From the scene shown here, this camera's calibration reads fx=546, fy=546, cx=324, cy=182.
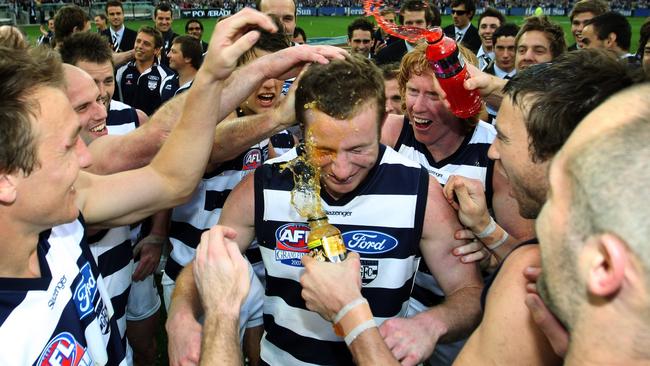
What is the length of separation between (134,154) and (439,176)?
78.3 inches

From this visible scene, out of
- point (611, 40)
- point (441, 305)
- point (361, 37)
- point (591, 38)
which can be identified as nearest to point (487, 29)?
point (591, 38)

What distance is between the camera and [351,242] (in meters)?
2.78

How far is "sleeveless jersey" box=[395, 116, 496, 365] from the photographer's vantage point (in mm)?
3646

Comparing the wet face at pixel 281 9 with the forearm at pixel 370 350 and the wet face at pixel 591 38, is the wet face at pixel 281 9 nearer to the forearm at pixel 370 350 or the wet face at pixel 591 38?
the wet face at pixel 591 38

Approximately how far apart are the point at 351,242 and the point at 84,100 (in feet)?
6.79

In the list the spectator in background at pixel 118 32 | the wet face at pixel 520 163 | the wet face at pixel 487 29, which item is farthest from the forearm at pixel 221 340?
the spectator in background at pixel 118 32

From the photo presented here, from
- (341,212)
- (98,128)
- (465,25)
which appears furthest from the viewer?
(465,25)

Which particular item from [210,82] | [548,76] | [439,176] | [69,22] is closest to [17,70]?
[210,82]

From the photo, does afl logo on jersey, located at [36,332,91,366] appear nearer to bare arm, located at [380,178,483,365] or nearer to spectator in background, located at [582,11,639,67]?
bare arm, located at [380,178,483,365]

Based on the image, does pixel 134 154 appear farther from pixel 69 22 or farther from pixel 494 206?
pixel 69 22

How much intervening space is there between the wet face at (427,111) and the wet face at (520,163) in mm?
1248

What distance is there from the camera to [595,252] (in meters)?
1.29

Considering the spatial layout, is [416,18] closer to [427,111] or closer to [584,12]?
[584,12]

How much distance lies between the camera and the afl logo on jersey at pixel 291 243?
279 cm
